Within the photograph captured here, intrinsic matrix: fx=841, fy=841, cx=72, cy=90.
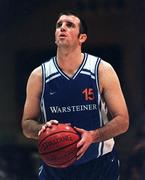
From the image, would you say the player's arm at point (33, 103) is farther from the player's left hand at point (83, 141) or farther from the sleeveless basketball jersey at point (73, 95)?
the player's left hand at point (83, 141)

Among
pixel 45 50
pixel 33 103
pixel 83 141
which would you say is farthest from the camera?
pixel 45 50

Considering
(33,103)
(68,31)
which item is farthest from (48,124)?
(68,31)

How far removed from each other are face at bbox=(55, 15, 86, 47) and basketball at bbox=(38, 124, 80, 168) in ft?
1.69

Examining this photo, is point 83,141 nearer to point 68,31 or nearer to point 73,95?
point 73,95

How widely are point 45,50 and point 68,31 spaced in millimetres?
3478

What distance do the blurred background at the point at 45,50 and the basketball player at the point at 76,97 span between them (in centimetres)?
198

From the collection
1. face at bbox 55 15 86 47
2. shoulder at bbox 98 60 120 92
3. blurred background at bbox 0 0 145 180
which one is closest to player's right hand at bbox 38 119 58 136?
shoulder at bbox 98 60 120 92

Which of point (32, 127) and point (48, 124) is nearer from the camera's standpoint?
point (48, 124)

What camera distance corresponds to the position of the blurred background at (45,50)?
727cm

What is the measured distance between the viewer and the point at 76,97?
16.5 feet

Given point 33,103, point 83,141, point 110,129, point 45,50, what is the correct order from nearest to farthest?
point 83,141 → point 110,129 → point 33,103 → point 45,50

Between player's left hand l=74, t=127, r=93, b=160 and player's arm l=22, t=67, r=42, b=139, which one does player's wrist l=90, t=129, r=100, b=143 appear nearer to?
player's left hand l=74, t=127, r=93, b=160

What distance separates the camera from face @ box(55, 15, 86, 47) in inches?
197

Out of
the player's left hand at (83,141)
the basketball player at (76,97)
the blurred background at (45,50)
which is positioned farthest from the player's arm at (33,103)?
the blurred background at (45,50)
